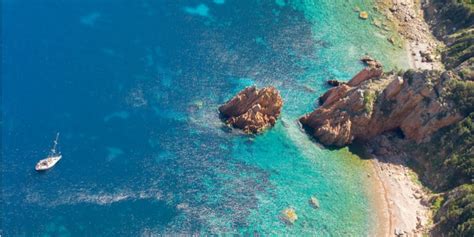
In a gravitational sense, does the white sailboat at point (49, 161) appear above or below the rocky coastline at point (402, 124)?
below

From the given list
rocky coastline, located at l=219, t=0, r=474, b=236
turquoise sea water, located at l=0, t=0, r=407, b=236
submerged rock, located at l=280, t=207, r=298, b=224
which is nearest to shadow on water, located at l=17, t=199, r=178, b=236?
turquoise sea water, located at l=0, t=0, r=407, b=236

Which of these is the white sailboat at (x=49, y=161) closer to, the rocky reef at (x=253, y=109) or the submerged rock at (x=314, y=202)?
the rocky reef at (x=253, y=109)

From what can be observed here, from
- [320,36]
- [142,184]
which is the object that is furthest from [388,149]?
[142,184]

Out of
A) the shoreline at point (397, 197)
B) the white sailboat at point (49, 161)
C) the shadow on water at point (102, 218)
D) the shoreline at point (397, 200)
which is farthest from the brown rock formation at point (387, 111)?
the white sailboat at point (49, 161)

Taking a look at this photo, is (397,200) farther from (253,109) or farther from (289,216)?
(253,109)

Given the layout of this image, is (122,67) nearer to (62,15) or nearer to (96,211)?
(62,15)

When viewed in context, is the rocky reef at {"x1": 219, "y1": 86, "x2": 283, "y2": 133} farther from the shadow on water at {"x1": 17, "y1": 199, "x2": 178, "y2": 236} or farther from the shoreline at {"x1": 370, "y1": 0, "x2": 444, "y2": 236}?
the shadow on water at {"x1": 17, "y1": 199, "x2": 178, "y2": 236}
